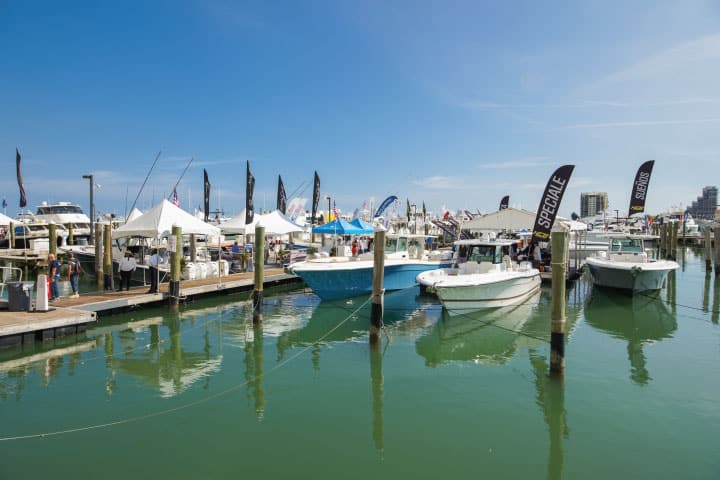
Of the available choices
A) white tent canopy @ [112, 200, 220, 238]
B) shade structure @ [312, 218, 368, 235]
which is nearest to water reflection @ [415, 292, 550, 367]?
shade structure @ [312, 218, 368, 235]

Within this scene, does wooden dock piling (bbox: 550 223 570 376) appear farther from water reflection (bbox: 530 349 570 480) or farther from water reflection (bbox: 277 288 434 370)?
water reflection (bbox: 277 288 434 370)

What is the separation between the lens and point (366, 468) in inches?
256

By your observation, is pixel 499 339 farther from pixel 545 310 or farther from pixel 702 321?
pixel 702 321

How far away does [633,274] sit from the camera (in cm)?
1836

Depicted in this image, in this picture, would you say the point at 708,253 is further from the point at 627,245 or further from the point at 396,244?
the point at 396,244

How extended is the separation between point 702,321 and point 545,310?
4818 mm

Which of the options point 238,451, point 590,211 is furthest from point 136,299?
point 590,211

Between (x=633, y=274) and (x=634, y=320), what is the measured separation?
333 cm

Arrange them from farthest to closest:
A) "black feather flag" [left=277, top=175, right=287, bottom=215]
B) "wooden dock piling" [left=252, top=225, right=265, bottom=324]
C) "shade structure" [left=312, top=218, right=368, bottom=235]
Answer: "black feather flag" [left=277, top=175, right=287, bottom=215]
"shade structure" [left=312, top=218, right=368, bottom=235]
"wooden dock piling" [left=252, top=225, right=265, bottom=324]

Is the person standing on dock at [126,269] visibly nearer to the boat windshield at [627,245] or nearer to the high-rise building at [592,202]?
the boat windshield at [627,245]

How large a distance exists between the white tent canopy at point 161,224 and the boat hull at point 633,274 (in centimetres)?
1601

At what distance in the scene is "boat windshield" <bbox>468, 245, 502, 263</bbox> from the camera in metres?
16.8

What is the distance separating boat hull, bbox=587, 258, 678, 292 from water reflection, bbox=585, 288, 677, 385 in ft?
1.68

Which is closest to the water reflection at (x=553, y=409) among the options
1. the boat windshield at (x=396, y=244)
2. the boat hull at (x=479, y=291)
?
the boat hull at (x=479, y=291)
